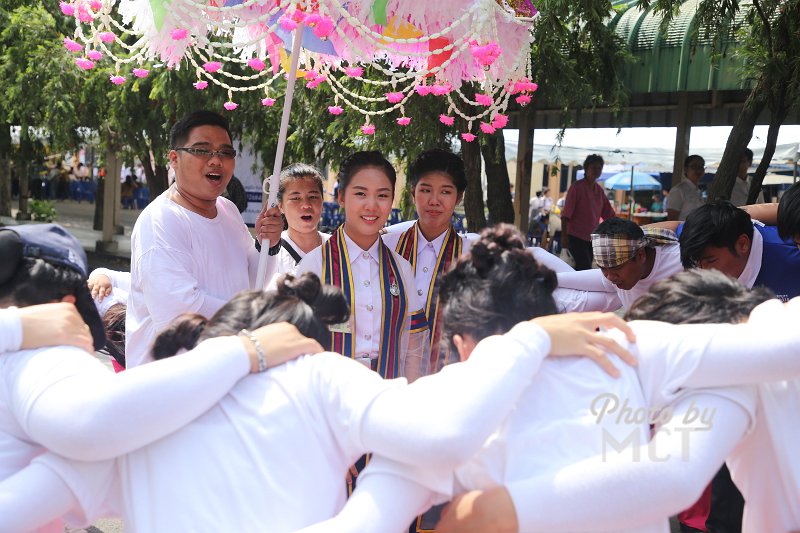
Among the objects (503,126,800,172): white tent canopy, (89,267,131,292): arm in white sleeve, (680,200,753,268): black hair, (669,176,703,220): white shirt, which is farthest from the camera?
(503,126,800,172): white tent canopy

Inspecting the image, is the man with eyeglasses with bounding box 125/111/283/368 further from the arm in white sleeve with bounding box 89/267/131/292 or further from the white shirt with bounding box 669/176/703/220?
the white shirt with bounding box 669/176/703/220

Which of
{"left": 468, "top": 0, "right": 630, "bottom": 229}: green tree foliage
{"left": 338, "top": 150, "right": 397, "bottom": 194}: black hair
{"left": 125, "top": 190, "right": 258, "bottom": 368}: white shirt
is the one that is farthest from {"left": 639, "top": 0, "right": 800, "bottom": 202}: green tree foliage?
{"left": 125, "top": 190, "right": 258, "bottom": 368}: white shirt

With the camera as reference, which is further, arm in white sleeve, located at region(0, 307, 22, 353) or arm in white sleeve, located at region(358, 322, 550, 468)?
arm in white sleeve, located at region(0, 307, 22, 353)

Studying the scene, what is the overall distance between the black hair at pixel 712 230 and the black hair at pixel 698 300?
1209 mm

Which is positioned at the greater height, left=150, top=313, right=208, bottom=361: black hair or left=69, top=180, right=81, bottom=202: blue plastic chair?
left=150, top=313, right=208, bottom=361: black hair

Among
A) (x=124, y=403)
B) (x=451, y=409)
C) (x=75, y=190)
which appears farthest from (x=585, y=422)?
(x=75, y=190)

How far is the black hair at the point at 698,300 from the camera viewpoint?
6.27ft

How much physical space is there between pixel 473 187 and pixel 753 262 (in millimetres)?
4619

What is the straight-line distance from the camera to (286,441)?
162 centimetres

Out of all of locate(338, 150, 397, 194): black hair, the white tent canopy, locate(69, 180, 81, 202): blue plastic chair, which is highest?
the white tent canopy

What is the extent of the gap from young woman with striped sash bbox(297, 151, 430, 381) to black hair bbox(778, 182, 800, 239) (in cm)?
150

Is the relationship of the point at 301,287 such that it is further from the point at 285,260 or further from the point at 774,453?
the point at 285,260

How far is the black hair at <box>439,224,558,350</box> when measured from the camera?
184 cm

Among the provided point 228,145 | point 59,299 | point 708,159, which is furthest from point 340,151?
point 59,299
